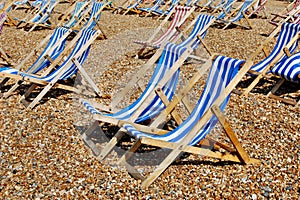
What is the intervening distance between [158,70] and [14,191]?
5.95 feet

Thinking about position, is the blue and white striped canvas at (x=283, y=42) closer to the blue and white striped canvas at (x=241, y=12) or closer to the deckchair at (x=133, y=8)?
the blue and white striped canvas at (x=241, y=12)

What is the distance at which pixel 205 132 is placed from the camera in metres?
3.04

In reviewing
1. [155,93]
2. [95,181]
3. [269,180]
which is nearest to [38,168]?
[95,181]

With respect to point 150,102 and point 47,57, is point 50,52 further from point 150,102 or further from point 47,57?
point 150,102

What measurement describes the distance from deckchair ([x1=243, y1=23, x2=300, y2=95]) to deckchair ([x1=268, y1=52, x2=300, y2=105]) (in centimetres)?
12

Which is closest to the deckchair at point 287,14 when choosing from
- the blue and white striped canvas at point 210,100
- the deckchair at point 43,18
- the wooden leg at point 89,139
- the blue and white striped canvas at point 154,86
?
the blue and white striped canvas at point 154,86

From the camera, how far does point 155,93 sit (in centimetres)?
350

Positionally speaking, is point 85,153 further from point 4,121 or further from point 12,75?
point 12,75

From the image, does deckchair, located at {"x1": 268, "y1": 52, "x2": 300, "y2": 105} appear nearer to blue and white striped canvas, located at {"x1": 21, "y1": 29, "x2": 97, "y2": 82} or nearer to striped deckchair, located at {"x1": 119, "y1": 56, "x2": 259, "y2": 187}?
striped deckchair, located at {"x1": 119, "y1": 56, "x2": 259, "y2": 187}

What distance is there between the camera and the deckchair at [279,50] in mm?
4660

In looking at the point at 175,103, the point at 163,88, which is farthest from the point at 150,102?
the point at 175,103

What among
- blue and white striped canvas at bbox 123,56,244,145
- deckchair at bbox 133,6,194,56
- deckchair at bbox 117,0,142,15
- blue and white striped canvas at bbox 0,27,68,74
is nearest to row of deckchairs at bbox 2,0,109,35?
deckchair at bbox 117,0,142,15

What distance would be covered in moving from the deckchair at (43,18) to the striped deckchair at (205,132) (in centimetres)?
625

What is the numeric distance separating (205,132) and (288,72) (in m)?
1.83
